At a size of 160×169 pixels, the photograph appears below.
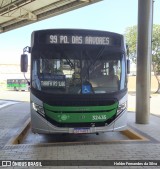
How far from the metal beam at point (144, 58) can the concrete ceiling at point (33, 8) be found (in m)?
5.91

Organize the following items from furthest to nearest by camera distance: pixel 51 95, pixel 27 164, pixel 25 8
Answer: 1. pixel 25 8
2. pixel 51 95
3. pixel 27 164

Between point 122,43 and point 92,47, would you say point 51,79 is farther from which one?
point 122,43

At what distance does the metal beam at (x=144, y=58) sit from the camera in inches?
483

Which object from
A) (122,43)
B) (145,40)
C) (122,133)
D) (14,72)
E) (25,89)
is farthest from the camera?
(14,72)

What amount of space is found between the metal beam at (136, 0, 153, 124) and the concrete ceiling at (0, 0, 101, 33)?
19.4 feet

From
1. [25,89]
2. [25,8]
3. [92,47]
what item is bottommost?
[25,89]

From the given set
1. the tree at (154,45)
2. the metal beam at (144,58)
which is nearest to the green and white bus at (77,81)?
the metal beam at (144,58)

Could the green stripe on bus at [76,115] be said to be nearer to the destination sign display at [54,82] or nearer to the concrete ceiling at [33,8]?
the destination sign display at [54,82]

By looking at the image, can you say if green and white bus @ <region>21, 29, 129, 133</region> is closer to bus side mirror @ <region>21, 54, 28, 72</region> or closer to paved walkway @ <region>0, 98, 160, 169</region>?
bus side mirror @ <region>21, 54, 28, 72</region>

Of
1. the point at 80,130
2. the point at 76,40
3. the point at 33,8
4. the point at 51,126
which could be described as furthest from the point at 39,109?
the point at 33,8

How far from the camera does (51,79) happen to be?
8.98 meters

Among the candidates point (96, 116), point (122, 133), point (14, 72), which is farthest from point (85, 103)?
point (14, 72)

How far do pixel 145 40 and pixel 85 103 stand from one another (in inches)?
177

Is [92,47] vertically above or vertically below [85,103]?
above
